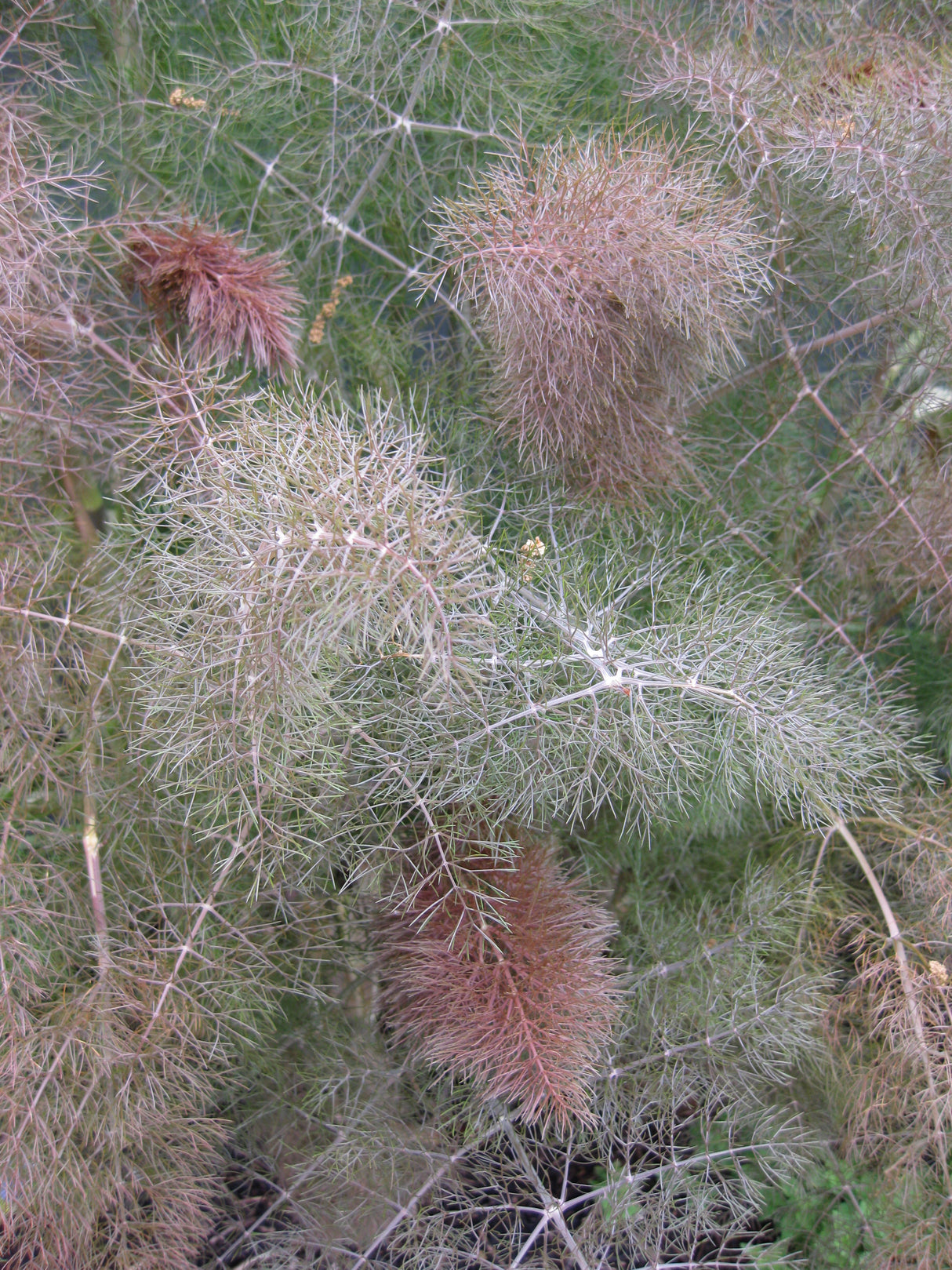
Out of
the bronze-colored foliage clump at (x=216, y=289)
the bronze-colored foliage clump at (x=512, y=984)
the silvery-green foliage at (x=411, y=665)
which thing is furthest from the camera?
the bronze-colored foliage clump at (x=216, y=289)

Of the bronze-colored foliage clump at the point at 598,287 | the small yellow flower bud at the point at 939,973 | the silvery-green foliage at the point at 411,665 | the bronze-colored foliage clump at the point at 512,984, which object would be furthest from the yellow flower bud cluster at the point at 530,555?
the small yellow flower bud at the point at 939,973

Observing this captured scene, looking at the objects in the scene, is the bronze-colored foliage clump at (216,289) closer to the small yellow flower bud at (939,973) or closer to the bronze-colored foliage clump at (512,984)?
the bronze-colored foliage clump at (512,984)

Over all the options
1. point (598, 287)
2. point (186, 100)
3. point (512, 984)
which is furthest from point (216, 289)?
point (512, 984)

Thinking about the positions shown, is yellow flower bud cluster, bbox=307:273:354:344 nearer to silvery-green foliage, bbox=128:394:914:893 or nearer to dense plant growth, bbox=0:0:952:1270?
dense plant growth, bbox=0:0:952:1270

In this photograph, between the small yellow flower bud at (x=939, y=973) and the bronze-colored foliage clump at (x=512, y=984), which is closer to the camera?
the bronze-colored foliage clump at (x=512, y=984)

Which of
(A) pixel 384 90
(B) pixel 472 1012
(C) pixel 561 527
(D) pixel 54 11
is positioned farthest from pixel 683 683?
(D) pixel 54 11

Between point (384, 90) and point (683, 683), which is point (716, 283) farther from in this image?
point (384, 90)

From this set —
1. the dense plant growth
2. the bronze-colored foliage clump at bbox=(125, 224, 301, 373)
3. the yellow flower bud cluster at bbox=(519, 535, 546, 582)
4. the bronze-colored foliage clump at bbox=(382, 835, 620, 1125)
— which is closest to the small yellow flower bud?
the dense plant growth

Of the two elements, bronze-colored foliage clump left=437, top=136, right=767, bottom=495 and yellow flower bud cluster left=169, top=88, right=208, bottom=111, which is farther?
yellow flower bud cluster left=169, top=88, right=208, bottom=111
